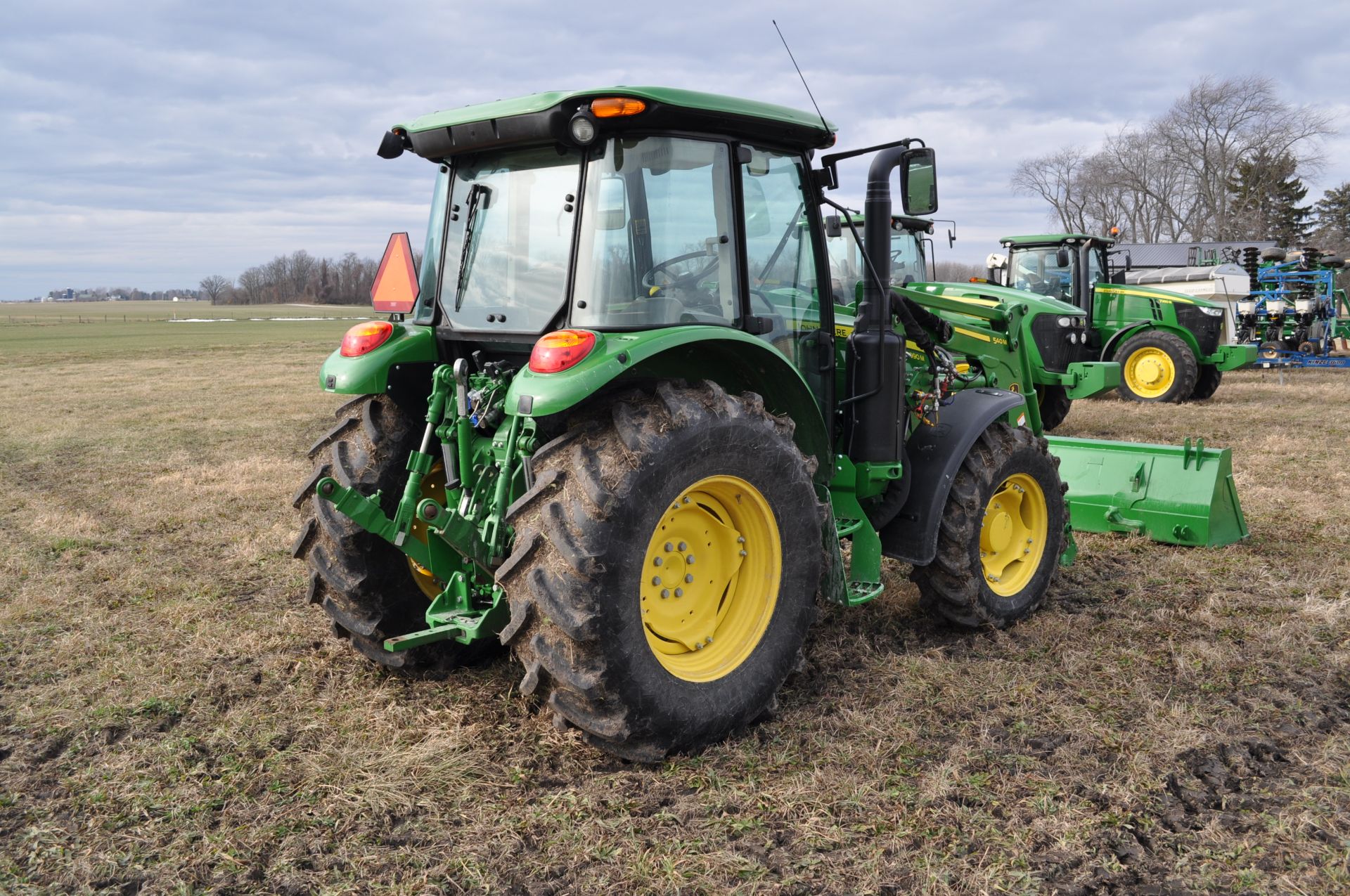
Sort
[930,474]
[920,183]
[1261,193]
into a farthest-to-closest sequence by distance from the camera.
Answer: [1261,193]
[930,474]
[920,183]

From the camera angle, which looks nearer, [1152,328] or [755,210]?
[755,210]

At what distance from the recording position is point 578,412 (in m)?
3.45

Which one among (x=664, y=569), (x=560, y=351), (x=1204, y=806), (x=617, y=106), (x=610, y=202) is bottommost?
(x=1204, y=806)

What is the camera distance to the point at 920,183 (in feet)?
13.0

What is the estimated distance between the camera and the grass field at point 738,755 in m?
2.88

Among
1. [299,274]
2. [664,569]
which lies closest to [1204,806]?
[664,569]

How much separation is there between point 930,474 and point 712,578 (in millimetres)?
1397

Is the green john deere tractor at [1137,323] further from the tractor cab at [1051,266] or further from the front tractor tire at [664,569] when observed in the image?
the front tractor tire at [664,569]

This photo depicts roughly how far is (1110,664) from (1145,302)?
1163cm

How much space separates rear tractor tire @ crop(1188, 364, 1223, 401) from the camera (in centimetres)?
1447

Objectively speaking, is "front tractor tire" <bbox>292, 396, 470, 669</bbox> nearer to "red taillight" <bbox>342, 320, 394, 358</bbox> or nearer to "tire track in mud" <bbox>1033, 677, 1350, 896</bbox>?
"red taillight" <bbox>342, 320, 394, 358</bbox>

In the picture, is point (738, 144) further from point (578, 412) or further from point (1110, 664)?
point (1110, 664)

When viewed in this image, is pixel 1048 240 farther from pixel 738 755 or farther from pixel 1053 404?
pixel 738 755

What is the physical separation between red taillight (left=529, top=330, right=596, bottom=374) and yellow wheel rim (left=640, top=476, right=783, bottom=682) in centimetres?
64
